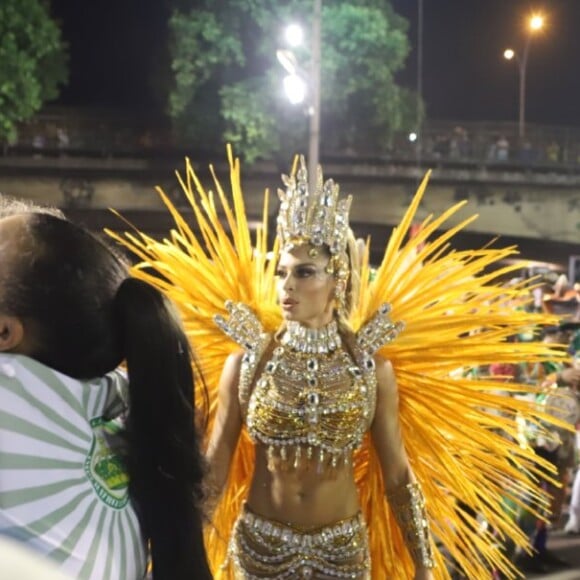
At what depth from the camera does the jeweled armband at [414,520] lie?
10.1 feet

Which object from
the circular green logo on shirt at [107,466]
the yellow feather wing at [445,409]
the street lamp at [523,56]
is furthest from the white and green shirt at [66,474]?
the street lamp at [523,56]

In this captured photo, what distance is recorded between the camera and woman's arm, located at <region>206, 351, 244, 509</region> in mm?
3225

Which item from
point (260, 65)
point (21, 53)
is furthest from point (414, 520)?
point (260, 65)

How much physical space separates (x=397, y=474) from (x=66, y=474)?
6.87ft

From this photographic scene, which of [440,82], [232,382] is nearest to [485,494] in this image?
[232,382]

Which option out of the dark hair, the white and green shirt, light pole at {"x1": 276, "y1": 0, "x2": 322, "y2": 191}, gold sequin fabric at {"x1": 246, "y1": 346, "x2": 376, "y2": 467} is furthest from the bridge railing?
the white and green shirt

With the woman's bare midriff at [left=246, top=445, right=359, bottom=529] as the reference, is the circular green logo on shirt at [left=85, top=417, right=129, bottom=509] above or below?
above

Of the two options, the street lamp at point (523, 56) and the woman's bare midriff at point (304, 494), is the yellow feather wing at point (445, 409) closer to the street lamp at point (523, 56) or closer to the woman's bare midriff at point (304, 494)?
the woman's bare midriff at point (304, 494)

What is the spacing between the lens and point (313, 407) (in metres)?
3.08

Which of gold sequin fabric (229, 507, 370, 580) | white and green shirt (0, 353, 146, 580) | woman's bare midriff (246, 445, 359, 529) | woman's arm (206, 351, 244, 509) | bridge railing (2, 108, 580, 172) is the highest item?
bridge railing (2, 108, 580, 172)

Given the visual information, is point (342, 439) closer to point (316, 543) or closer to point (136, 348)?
point (316, 543)

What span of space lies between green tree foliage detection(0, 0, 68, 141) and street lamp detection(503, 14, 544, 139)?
14099 millimetres

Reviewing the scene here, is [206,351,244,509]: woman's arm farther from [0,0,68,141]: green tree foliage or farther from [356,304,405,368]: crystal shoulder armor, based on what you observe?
[0,0,68,141]: green tree foliage

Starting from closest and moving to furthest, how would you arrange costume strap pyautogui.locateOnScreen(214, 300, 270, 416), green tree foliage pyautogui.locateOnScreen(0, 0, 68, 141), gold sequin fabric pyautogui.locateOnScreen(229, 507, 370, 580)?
gold sequin fabric pyautogui.locateOnScreen(229, 507, 370, 580)
costume strap pyautogui.locateOnScreen(214, 300, 270, 416)
green tree foliage pyautogui.locateOnScreen(0, 0, 68, 141)
